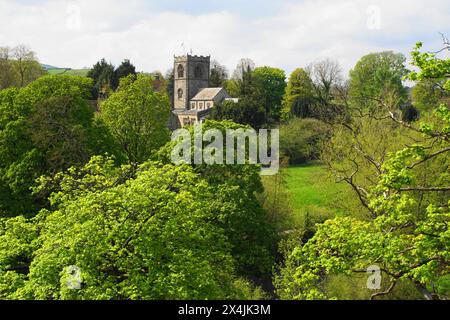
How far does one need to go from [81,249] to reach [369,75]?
6524cm

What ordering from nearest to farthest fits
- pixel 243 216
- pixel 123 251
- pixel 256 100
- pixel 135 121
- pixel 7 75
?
pixel 123 251 < pixel 243 216 < pixel 135 121 < pixel 7 75 < pixel 256 100

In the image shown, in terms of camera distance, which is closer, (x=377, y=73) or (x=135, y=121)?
(x=135, y=121)

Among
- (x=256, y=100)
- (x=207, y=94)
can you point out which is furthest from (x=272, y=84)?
(x=256, y=100)

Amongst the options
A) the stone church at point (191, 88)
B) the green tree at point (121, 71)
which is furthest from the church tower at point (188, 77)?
the green tree at point (121, 71)

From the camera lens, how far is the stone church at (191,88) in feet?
289

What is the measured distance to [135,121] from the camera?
120 feet

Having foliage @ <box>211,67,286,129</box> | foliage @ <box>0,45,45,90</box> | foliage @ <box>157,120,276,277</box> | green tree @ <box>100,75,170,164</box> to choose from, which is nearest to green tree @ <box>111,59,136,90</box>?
foliage @ <box>0,45,45,90</box>

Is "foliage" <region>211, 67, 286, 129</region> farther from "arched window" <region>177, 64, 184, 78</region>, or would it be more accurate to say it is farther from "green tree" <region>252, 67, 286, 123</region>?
"arched window" <region>177, 64, 184, 78</region>

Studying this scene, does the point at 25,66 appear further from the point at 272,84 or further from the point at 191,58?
the point at 272,84

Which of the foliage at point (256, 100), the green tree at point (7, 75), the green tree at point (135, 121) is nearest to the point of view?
the green tree at point (135, 121)

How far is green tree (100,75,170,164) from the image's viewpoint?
3616cm

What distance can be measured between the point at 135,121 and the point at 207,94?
53.1m

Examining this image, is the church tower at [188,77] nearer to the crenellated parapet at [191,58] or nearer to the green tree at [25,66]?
the crenellated parapet at [191,58]

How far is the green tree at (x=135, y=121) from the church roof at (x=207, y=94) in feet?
163
